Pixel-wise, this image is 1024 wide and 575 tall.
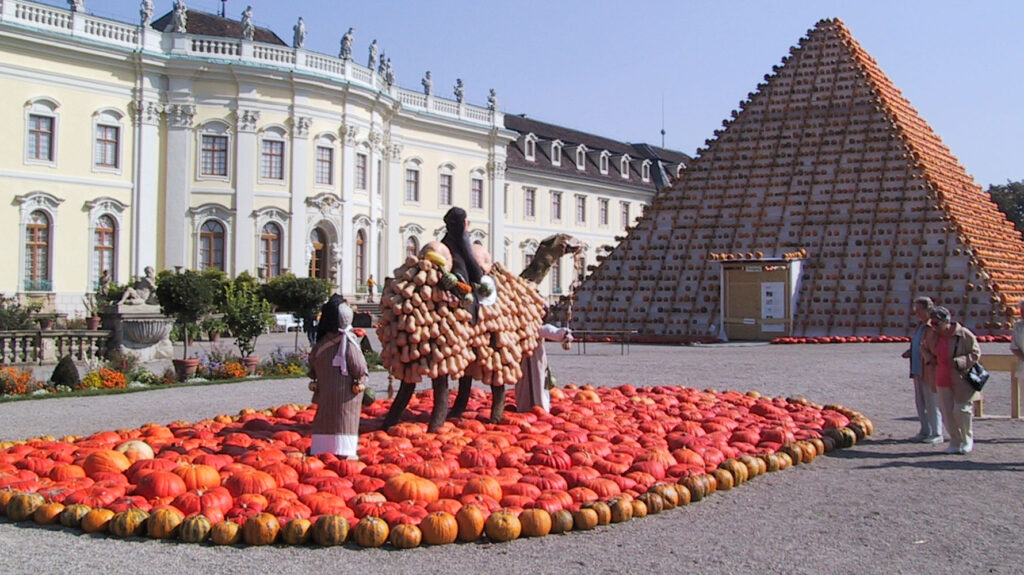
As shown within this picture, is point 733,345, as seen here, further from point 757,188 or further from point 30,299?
point 30,299

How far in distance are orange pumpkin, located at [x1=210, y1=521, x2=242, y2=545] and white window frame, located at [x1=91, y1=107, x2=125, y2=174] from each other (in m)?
42.1

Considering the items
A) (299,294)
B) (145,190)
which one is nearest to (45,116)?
(145,190)

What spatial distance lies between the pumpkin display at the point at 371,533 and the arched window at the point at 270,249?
42331mm

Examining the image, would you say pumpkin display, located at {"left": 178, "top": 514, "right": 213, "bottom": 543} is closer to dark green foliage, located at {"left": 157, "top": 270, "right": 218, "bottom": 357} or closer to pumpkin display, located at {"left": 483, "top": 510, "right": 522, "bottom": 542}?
pumpkin display, located at {"left": 483, "top": 510, "right": 522, "bottom": 542}

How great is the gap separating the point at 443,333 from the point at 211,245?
3996 cm

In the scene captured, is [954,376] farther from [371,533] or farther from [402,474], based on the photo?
[371,533]

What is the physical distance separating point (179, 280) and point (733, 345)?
49.9 ft

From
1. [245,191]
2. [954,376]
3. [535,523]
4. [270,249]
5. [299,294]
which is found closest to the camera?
[535,523]

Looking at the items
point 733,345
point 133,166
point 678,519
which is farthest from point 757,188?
point 133,166

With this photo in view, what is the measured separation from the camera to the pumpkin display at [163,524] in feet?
21.5

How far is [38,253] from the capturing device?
42781 millimetres

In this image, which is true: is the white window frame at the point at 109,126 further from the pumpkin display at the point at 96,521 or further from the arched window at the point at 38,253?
the pumpkin display at the point at 96,521

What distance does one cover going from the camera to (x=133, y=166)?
45.5m

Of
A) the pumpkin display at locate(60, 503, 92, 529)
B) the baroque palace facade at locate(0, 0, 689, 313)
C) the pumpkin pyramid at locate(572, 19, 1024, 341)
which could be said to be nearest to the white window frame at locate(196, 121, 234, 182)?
the baroque palace facade at locate(0, 0, 689, 313)
